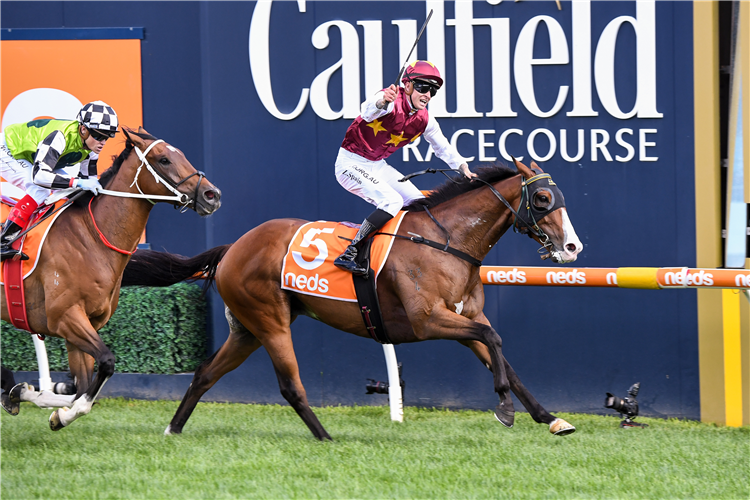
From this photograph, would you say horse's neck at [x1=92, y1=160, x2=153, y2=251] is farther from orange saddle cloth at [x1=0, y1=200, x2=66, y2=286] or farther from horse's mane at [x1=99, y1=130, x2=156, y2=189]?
orange saddle cloth at [x1=0, y1=200, x2=66, y2=286]

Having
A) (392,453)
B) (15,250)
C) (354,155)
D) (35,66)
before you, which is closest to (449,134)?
(354,155)

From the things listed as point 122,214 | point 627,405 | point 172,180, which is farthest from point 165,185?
point 627,405

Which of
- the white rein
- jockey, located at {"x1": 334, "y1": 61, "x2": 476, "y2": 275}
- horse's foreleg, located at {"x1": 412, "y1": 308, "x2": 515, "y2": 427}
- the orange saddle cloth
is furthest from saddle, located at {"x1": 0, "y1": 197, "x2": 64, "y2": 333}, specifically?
horse's foreleg, located at {"x1": 412, "y1": 308, "x2": 515, "y2": 427}

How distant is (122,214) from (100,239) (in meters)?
0.20

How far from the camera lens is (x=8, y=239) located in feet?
17.0

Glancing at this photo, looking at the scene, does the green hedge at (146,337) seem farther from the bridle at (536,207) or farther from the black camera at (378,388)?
the bridle at (536,207)

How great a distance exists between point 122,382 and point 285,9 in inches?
134

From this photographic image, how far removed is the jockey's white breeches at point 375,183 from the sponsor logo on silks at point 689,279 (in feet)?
6.11

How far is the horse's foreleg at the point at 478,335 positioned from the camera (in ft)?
15.1

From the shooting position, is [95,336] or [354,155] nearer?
[95,336]

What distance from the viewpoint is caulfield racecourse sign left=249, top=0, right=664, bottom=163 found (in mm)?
6492

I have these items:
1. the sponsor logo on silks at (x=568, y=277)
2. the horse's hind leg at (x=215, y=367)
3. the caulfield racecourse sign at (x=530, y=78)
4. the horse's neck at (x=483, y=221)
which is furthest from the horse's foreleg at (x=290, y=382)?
the caulfield racecourse sign at (x=530, y=78)

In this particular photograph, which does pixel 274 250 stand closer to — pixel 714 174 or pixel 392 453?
pixel 392 453

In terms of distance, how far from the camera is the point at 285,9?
22.7 ft
